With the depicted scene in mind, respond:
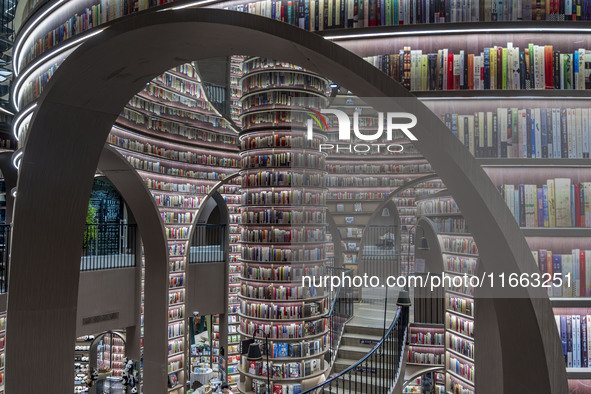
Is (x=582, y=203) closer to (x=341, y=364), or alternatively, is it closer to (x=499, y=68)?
(x=499, y=68)

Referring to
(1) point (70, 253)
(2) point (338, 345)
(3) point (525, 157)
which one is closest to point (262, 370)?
(2) point (338, 345)

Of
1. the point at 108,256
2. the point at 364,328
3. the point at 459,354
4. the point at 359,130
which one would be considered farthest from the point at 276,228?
the point at 359,130

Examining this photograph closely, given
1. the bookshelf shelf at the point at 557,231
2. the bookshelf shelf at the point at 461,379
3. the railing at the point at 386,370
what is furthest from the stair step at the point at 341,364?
the bookshelf shelf at the point at 557,231

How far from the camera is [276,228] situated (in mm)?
6855

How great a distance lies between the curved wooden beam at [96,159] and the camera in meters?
1.92

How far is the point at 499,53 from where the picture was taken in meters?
2.27

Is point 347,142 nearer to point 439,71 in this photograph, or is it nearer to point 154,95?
point 439,71

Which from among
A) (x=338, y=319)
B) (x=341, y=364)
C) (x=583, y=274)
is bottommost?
(x=341, y=364)

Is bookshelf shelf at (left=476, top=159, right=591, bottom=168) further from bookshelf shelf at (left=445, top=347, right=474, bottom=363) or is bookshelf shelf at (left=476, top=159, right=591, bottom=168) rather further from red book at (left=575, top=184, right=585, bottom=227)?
bookshelf shelf at (left=445, top=347, right=474, bottom=363)

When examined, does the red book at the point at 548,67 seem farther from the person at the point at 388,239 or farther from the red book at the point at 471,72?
the person at the point at 388,239

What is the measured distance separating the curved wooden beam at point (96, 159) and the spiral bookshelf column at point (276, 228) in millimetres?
3488

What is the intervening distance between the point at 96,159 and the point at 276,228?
3.57 metres

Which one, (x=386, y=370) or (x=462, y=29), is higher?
(x=462, y=29)

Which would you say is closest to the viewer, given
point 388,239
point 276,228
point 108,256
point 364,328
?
point 276,228
